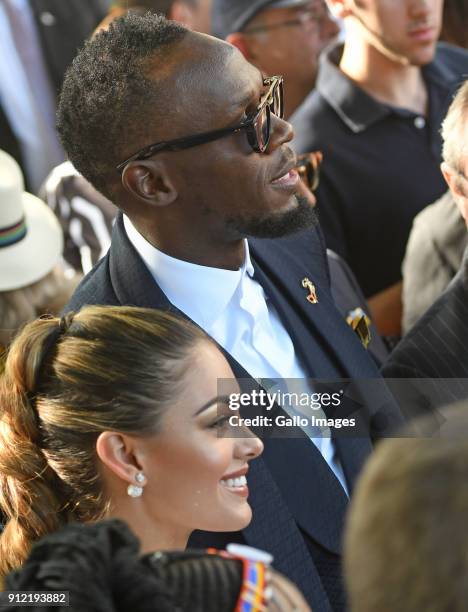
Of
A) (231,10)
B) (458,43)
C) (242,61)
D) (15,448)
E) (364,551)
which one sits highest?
(364,551)

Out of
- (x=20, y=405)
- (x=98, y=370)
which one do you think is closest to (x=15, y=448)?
(x=20, y=405)

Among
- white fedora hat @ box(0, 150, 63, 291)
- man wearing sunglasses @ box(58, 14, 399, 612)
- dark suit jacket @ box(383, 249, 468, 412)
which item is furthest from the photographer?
white fedora hat @ box(0, 150, 63, 291)

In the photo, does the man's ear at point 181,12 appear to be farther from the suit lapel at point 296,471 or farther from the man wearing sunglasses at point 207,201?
the suit lapel at point 296,471

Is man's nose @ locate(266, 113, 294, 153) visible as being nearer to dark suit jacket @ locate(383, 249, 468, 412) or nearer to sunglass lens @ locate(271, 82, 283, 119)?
sunglass lens @ locate(271, 82, 283, 119)

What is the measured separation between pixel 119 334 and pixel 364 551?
A: 3.16ft

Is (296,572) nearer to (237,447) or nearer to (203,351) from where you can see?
(237,447)

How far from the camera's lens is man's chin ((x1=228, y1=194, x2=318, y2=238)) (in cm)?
217

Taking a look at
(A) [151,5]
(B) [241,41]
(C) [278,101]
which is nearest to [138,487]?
(C) [278,101]

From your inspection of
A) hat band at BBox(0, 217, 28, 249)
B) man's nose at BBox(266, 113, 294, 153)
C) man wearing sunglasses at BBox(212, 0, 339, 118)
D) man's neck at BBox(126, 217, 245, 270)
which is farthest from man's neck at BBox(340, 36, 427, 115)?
man's neck at BBox(126, 217, 245, 270)

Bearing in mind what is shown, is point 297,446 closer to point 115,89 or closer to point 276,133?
point 276,133

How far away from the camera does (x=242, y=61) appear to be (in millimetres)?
2141

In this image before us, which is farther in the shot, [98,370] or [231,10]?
[231,10]

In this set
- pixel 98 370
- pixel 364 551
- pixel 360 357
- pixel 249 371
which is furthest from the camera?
pixel 360 357

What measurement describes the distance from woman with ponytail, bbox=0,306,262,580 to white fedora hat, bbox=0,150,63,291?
0.99m
